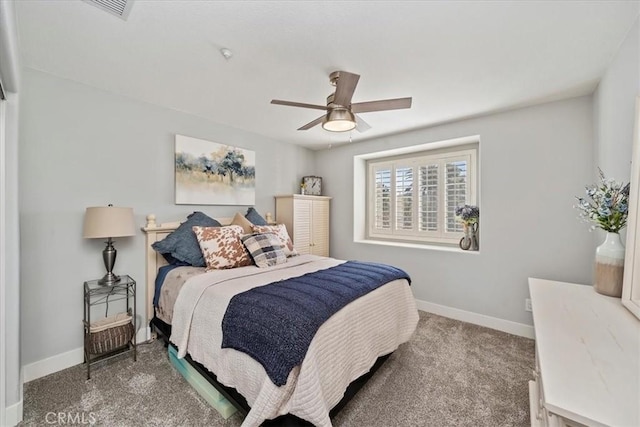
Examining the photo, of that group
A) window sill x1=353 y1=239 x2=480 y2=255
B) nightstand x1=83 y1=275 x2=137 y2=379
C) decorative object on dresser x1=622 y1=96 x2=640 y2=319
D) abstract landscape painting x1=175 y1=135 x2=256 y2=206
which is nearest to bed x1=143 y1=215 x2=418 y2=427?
nightstand x1=83 y1=275 x2=137 y2=379

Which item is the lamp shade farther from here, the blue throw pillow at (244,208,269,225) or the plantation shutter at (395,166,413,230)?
the plantation shutter at (395,166,413,230)

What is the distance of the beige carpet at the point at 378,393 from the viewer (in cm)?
165

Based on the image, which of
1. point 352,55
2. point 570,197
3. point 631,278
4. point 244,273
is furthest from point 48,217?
point 570,197

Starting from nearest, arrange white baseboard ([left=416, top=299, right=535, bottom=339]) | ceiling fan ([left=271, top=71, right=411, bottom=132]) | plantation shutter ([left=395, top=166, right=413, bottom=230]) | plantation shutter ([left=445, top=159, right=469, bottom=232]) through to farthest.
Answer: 1. ceiling fan ([left=271, top=71, right=411, bottom=132])
2. white baseboard ([left=416, top=299, right=535, bottom=339])
3. plantation shutter ([left=445, top=159, right=469, bottom=232])
4. plantation shutter ([left=395, top=166, right=413, bottom=230])

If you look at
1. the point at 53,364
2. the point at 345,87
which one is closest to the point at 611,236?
the point at 345,87

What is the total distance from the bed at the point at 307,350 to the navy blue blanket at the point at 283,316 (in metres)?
0.04

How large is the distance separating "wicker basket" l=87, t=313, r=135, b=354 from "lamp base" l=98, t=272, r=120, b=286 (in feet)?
1.05

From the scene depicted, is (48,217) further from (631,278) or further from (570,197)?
(570,197)

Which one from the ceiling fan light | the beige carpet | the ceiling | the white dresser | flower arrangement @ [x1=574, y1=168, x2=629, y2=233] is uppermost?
the ceiling

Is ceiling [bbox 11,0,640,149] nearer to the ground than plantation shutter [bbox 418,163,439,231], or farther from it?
farther from it

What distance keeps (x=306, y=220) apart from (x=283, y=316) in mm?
2552

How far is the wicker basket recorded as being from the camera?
211 cm

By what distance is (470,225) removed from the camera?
3234 mm

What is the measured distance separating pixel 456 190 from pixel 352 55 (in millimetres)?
2433
